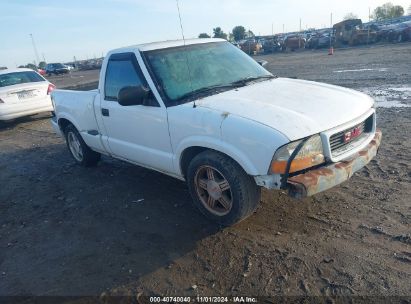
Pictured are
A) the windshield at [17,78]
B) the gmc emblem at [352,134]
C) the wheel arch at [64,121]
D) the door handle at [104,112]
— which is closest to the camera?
the gmc emblem at [352,134]

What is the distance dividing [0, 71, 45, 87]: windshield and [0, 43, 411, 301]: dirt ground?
604 cm

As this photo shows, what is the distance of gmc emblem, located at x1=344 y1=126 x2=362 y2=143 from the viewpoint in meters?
3.52

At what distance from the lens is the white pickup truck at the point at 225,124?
320 centimetres

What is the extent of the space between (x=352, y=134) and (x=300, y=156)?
0.80m

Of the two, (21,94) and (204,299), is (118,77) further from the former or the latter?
(21,94)

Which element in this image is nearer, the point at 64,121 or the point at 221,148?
the point at 221,148

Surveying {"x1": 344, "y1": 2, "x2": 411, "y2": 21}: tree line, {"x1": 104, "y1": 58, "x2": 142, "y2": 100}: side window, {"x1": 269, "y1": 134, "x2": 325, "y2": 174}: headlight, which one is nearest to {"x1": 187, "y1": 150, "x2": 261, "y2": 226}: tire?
{"x1": 269, "y1": 134, "x2": 325, "y2": 174}: headlight

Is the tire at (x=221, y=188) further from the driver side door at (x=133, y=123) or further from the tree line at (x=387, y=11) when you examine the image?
the tree line at (x=387, y=11)

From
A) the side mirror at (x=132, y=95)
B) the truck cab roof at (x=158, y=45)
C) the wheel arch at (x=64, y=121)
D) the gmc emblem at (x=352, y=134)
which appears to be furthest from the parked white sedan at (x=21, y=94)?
the gmc emblem at (x=352, y=134)

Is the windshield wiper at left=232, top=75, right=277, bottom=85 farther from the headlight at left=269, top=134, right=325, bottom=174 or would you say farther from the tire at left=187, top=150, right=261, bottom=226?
the headlight at left=269, top=134, right=325, bottom=174

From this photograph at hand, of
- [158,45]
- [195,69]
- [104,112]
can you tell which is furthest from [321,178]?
[104,112]

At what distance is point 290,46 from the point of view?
39438 mm

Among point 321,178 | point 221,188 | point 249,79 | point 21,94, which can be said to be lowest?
point 221,188

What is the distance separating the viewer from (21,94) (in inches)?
401
